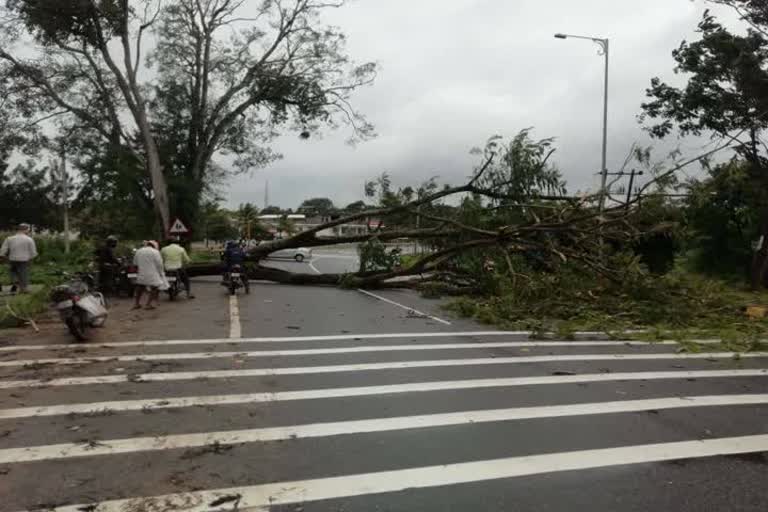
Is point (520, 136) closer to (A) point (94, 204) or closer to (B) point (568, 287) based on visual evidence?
(B) point (568, 287)

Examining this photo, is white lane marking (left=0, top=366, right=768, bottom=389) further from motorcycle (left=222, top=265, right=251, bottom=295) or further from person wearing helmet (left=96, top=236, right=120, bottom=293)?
motorcycle (left=222, top=265, right=251, bottom=295)

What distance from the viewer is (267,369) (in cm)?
760

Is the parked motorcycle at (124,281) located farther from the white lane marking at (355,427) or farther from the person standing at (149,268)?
the white lane marking at (355,427)

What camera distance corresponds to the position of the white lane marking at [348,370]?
680 centimetres

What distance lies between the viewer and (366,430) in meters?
5.25

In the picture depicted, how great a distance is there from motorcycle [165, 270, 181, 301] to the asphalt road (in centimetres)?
505

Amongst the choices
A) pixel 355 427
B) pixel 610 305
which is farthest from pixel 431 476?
pixel 610 305

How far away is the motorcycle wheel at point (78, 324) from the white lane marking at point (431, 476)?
6.07 m

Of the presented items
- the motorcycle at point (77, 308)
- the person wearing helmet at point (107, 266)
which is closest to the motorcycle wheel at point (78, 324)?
the motorcycle at point (77, 308)

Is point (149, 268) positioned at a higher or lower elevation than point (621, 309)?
higher

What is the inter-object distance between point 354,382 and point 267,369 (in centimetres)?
126

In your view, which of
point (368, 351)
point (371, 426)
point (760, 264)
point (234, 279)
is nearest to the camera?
point (371, 426)

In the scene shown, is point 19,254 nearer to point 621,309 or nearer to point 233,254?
point 233,254

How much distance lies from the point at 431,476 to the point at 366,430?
1.12 metres
